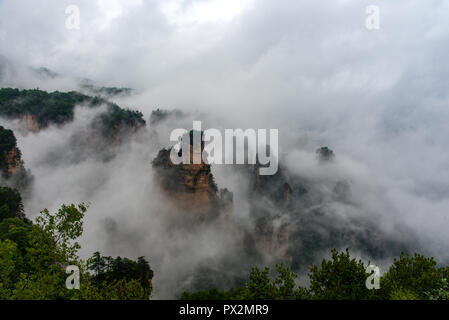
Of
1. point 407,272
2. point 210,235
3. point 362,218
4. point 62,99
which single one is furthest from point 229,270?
point 62,99

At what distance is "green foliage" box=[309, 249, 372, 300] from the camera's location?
23281mm

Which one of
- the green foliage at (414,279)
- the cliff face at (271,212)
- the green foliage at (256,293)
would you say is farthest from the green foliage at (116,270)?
the cliff face at (271,212)

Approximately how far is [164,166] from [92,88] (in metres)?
144

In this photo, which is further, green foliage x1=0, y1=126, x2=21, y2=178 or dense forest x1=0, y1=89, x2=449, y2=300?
green foliage x1=0, y1=126, x2=21, y2=178

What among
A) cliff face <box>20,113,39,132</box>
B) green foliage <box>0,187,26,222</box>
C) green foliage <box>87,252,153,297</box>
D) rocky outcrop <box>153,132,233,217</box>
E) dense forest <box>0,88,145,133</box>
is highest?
dense forest <box>0,88,145,133</box>

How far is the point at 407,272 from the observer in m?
25.5

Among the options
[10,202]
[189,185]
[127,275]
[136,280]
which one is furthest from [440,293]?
[10,202]

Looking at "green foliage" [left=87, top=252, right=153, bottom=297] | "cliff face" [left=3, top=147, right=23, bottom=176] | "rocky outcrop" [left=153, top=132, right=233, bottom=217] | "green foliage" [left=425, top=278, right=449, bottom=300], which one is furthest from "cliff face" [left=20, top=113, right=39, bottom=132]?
"green foliage" [left=425, top=278, right=449, bottom=300]

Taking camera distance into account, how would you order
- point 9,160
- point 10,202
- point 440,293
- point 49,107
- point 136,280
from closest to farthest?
point 440,293 → point 136,280 → point 10,202 → point 9,160 → point 49,107

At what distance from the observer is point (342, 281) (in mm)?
24516

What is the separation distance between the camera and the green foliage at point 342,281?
76.4ft

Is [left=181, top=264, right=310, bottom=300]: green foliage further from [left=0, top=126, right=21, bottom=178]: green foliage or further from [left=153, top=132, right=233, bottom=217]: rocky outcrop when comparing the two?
[left=0, top=126, right=21, bottom=178]: green foliage

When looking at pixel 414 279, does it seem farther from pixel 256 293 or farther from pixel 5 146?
pixel 5 146
